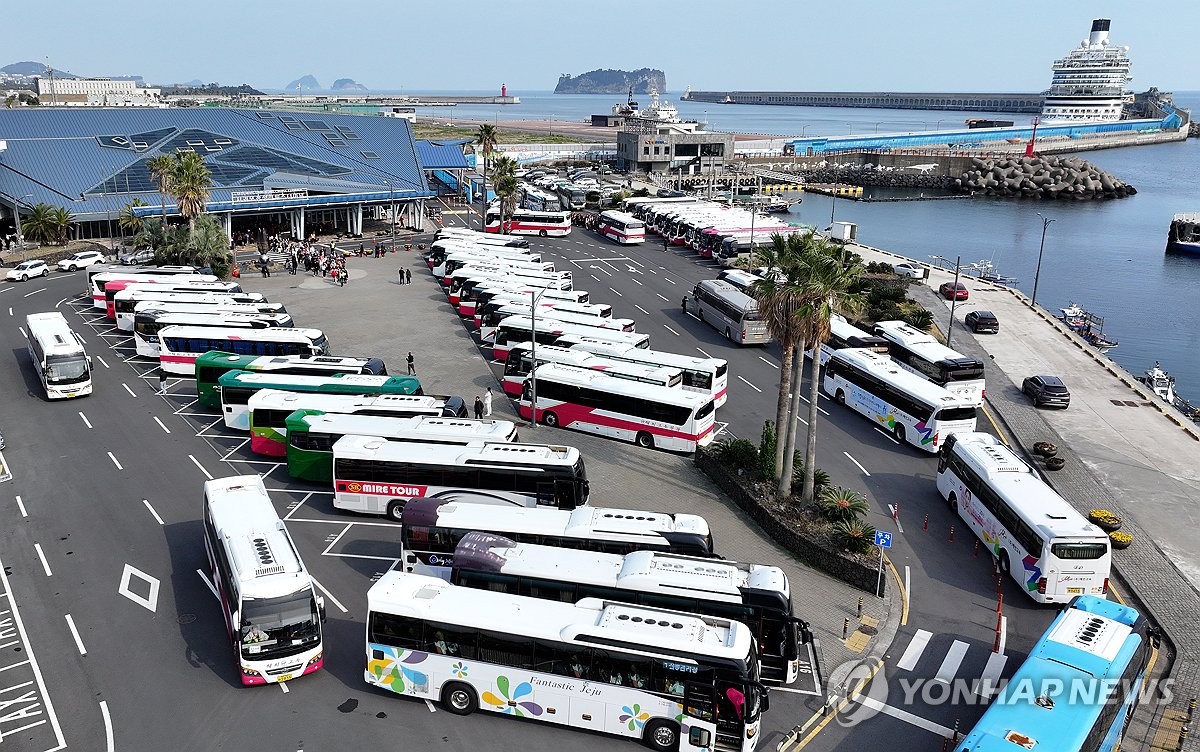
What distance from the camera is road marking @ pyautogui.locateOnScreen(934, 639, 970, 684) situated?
22391mm

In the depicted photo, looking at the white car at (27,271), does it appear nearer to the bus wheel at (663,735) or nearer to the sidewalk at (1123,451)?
the bus wheel at (663,735)

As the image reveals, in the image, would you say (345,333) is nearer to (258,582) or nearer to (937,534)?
(258,582)

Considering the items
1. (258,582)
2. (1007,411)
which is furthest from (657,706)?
(1007,411)

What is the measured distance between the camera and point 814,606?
25.6 metres

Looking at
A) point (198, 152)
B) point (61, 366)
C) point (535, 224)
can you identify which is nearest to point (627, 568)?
point (61, 366)

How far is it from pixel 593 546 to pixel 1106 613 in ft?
45.3

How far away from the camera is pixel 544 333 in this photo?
47031mm

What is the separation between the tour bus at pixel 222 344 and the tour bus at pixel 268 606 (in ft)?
69.0

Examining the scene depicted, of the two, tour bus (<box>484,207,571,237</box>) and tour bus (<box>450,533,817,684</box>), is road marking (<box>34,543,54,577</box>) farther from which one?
tour bus (<box>484,207,571,237</box>)

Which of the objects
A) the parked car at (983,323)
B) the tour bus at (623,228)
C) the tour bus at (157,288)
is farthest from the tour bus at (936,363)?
the tour bus at (623,228)

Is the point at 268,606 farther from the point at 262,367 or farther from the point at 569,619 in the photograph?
the point at 262,367

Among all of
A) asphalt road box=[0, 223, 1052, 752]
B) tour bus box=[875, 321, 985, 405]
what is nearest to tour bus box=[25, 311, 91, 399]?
asphalt road box=[0, 223, 1052, 752]

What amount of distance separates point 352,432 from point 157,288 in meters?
28.7

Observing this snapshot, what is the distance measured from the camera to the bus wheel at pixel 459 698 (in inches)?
797
